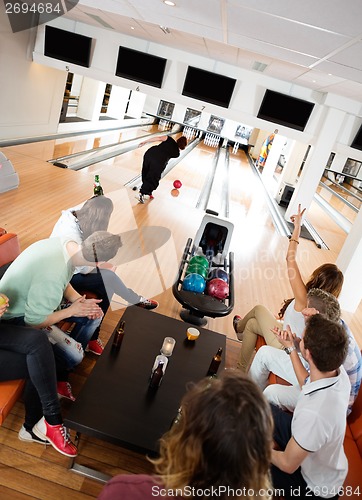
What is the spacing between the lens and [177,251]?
5051 mm

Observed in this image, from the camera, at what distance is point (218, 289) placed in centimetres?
326

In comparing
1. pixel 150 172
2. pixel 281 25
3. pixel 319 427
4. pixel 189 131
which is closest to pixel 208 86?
pixel 150 172

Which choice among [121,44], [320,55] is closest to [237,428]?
[320,55]

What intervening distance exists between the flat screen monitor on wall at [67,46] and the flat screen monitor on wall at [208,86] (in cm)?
199

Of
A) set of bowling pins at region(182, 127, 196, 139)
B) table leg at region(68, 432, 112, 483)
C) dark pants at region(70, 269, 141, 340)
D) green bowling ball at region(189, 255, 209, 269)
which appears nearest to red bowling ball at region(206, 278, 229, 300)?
green bowling ball at region(189, 255, 209, 269)

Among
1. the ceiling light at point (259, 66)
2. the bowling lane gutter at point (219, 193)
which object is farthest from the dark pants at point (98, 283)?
the ceiling light at point (259, 66)

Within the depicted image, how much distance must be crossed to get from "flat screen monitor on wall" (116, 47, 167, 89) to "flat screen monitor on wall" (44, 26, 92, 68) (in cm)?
66

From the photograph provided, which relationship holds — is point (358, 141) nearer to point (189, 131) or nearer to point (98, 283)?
point (98, 283)

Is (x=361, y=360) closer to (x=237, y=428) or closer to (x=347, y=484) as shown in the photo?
(x=347, y=484)

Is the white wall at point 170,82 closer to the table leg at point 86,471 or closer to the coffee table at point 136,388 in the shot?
the coffee table at point 136,388

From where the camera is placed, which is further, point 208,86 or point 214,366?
point 208,86

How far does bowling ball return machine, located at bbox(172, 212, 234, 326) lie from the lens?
3107 millimetres

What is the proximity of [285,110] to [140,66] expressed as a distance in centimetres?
279

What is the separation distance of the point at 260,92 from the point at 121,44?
9.07ft
